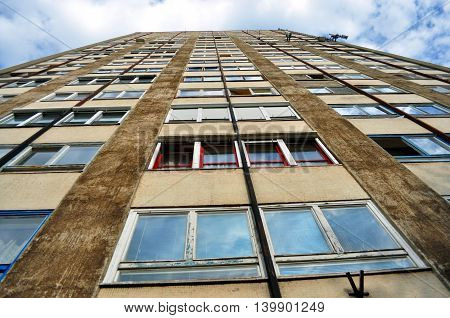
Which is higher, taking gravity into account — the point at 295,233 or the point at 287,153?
the point at 287,153

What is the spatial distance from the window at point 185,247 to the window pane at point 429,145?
6.08 metres

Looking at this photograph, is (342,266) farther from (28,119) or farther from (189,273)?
(28,119)

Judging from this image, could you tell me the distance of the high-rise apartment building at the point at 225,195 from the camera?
412 centimetres

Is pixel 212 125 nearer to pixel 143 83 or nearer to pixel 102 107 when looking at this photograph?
pixel 102 107

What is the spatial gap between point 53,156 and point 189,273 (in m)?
5.72

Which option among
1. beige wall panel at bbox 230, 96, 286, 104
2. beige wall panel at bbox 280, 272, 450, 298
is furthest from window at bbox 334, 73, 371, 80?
beige wall panel at bbox 280, 272, 450, 298

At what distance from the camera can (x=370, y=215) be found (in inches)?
209

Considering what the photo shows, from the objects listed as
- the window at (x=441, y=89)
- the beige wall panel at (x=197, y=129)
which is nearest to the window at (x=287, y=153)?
the beige wall panel at (x=197, y=129)

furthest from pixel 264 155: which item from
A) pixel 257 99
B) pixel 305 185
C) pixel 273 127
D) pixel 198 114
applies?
pixel 257 99

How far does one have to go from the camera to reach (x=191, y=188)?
19.7 feet

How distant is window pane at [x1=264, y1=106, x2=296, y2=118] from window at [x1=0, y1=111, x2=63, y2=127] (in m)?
8.13

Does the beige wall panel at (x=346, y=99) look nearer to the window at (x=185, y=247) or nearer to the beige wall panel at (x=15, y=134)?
the window at (x=185, y=247)
